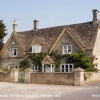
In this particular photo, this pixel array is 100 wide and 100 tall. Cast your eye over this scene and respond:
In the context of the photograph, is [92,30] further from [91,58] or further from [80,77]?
[80,77]

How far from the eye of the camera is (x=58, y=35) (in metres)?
42.2

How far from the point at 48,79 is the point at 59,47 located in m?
11.5

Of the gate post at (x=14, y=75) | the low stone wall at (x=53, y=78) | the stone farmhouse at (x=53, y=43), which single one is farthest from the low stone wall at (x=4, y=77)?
the stone farmhouse at (x=53, y=43)

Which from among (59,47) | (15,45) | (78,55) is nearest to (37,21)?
(15,45)

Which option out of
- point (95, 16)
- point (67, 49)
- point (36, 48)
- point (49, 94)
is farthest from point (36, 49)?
point (49, 94)

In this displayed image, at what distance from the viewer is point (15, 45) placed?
44625 mm

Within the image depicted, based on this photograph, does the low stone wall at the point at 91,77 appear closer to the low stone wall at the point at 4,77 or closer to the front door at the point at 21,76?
the front door at the point at 21,76

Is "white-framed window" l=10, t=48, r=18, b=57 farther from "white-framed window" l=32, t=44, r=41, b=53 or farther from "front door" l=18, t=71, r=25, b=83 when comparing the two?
"front door" l=18, t=71, r=25, b=83

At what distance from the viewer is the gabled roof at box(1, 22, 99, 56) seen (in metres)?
37.6

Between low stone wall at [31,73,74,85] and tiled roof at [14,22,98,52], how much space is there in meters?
10.2

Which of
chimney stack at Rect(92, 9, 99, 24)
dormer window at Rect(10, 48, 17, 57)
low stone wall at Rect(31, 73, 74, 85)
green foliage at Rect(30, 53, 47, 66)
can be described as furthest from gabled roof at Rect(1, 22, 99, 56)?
low stone wall at Rect(31, 73, 74, 85)

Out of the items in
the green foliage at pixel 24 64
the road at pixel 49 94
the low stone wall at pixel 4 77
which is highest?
the green foliage at pixel 24 64

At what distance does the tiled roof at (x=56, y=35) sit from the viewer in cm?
3794

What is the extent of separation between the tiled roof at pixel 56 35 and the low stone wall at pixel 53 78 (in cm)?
1017
